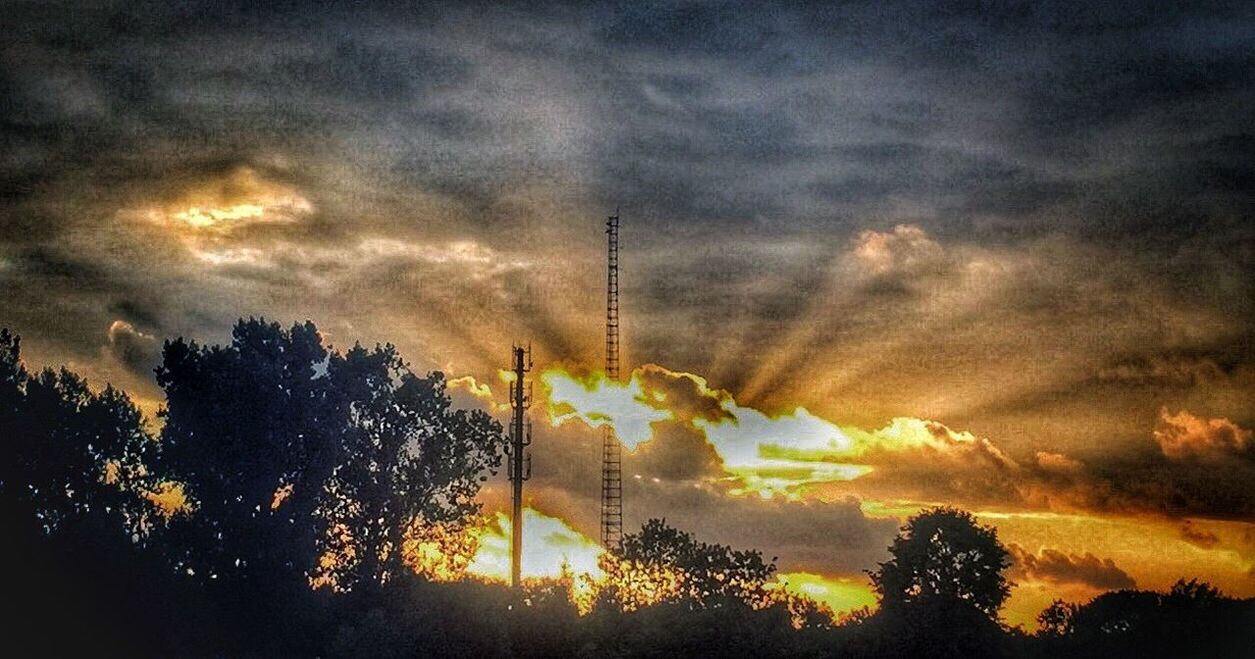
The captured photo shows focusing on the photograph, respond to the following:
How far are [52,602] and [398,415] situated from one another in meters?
16.4

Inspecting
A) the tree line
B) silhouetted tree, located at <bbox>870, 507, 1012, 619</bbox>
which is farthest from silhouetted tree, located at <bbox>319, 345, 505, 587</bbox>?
silhouetted tree, located at <bbox>870, 507, 1012, 619</bbox>

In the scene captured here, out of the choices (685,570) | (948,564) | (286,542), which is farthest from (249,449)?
A: (948,564)

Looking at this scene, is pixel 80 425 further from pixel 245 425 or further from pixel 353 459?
pixel 353 459

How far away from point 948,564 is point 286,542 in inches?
1454

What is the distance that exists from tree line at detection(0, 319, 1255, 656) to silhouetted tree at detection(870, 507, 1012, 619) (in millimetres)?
6088

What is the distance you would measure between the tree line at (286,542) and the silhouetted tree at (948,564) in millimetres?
6088

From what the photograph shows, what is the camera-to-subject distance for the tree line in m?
50.4

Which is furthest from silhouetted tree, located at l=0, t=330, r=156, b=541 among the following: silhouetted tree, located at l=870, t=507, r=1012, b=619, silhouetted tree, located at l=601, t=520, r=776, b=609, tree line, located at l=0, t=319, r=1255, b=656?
silhouetted tree, located at l=870, t=507, r=1012, b=619

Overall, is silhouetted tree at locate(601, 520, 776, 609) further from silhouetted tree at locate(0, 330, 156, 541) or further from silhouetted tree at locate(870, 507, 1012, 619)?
silhouetted tree at locate(0, 330, 156, 541)

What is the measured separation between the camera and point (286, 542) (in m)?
54.0

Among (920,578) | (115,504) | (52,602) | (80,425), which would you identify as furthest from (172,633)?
(920,578)

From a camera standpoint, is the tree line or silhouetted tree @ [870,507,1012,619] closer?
the tree line

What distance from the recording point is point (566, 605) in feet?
173

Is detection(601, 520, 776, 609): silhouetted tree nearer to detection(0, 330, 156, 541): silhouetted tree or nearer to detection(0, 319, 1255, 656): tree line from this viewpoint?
detection(0, 319, 1255, 656): tree line
